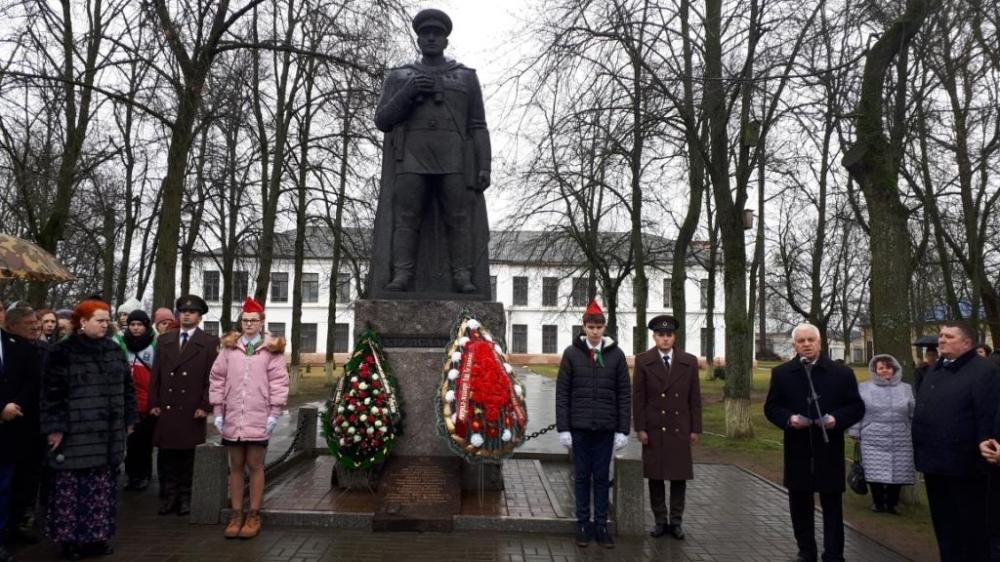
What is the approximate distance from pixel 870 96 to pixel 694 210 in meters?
8.50

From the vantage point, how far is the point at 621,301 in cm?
6012

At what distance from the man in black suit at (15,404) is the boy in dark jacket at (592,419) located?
4.09 metres

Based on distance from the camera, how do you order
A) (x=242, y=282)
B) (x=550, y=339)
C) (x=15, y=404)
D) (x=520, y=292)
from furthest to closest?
(x=520, y=292) < (x=550, y=339) < (x=242, y=282) < (x=15, y=404)

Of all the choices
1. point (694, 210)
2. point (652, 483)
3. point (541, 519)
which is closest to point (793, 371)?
point (652, 483)

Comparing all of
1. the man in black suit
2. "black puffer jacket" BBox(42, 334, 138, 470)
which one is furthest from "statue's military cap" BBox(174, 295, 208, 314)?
the man in black suit

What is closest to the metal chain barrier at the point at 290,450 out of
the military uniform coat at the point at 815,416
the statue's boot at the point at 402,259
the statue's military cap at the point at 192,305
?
the statue's military cap at the point at 192,305

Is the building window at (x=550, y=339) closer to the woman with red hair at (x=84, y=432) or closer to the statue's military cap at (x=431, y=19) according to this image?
the statue's military cap at (x=431, y=19)

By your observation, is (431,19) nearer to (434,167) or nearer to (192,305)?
(434,167)

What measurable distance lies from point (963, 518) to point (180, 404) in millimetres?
6425

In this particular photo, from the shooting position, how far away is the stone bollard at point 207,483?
643 cm

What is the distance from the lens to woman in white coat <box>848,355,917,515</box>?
7.41m

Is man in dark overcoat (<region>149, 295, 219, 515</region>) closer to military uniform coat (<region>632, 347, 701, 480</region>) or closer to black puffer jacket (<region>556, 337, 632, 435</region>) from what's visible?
black puffer jacket (<region>556, 337, 632, 435</region>)

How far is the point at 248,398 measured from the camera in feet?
19.7

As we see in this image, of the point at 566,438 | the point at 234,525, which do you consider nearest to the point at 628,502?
the point at 566,438
